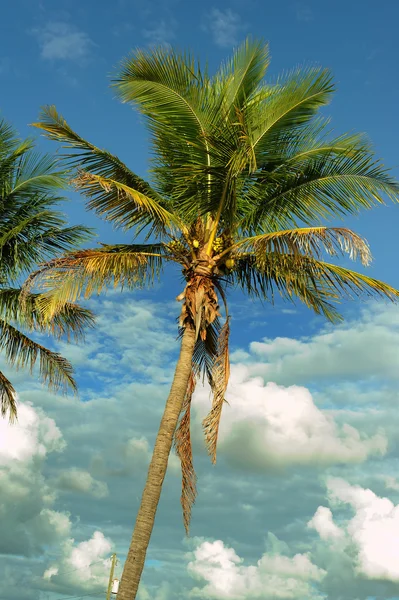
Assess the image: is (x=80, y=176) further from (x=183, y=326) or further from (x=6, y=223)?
(x=6, y=223)

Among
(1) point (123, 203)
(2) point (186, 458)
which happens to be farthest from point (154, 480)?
(1) point (123, 203)

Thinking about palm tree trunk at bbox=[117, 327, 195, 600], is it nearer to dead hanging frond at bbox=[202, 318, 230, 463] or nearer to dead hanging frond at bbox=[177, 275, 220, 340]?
dead hanging frond at bbox=[177, 275, 220, 340]

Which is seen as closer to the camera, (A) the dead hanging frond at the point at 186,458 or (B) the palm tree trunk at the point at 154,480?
(B) the palm tree trunk at the point at 154,480

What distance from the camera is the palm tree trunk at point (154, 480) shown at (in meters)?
11.1

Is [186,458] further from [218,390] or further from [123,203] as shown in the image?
[123,203]

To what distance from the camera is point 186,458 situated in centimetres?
1373

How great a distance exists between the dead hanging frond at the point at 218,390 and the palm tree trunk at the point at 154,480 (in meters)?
0.82

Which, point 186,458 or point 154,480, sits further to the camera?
point 186,458

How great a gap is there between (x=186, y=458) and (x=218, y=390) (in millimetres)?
1502

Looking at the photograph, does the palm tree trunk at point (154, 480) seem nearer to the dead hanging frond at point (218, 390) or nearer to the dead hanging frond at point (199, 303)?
the dead hanging frond at point (199, 303)

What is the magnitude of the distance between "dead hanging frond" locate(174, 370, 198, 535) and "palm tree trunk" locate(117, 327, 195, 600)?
1.21 metres

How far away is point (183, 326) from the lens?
1358 cm

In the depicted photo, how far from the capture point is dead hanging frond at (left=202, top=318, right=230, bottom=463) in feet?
43.5

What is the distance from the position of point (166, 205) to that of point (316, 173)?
3.21 m
